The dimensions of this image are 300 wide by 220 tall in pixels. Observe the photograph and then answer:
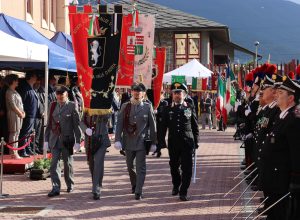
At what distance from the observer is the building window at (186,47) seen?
44.3 metres

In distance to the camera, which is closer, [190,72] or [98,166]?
[98,166]

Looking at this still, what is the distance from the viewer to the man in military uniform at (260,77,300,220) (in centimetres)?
638

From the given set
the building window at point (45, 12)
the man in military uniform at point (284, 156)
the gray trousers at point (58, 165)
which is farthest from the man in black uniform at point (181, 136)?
the building window at point (45, 12)

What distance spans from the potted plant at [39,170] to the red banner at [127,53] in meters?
3.13

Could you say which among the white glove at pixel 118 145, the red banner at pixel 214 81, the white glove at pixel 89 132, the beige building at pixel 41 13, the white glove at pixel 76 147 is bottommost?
the white glove at pixel 76 147

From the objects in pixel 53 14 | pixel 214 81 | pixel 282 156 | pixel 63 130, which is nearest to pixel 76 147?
pixel 63 130

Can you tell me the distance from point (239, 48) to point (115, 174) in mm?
37431

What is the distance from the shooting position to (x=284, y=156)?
6609 millimetres

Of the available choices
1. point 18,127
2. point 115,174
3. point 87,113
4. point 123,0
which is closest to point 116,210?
point 87,113

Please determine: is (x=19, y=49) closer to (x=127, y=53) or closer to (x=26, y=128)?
(x=127, y=53)

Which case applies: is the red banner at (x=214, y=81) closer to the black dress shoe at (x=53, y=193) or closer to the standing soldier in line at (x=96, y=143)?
the standing soldier in line at (x=96, y=143)

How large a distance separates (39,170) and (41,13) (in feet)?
38.7

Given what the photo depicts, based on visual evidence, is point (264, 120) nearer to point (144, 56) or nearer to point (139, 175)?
point (139, 175)

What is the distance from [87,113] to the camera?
35.8ft
